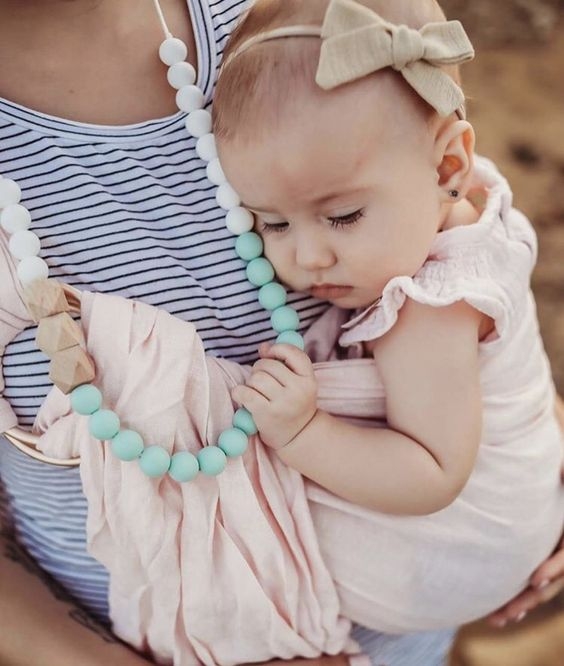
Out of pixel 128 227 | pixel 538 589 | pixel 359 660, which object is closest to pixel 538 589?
pixel 538 589

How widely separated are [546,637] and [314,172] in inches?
46.5

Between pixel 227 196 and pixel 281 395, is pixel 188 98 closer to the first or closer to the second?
pixel 227 196

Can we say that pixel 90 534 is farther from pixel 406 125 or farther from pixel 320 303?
pixel 406 125

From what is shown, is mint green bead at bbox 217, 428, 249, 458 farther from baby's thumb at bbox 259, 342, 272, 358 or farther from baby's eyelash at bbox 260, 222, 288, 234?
baby's eyelash at bbox 260, 222, 288, 234

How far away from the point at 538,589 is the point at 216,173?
0.57 metres

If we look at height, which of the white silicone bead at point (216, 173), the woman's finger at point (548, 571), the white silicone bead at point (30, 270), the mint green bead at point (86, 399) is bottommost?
the woman's finger at point (548, 571)

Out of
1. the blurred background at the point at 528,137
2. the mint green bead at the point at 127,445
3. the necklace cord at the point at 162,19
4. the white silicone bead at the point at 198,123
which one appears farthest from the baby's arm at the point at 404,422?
the blurred background at the point at 528,137

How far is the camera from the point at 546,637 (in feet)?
5.20

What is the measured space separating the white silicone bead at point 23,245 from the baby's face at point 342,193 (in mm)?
182

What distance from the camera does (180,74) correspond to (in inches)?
32.3

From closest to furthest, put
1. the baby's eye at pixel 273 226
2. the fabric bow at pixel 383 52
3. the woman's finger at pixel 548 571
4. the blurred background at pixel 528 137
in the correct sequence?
the fabric bow at pixel 383 52
the baby's eye at pixel 273 226
the woman's finger at pixel 548 571
the blurred background at pixel 528 137

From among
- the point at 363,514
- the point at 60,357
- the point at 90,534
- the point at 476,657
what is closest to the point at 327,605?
the point at 363,514

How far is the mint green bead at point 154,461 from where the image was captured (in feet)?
2.43

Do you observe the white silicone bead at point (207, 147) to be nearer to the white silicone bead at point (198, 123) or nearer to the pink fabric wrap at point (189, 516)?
the white silicone bead at point (198, 123)
